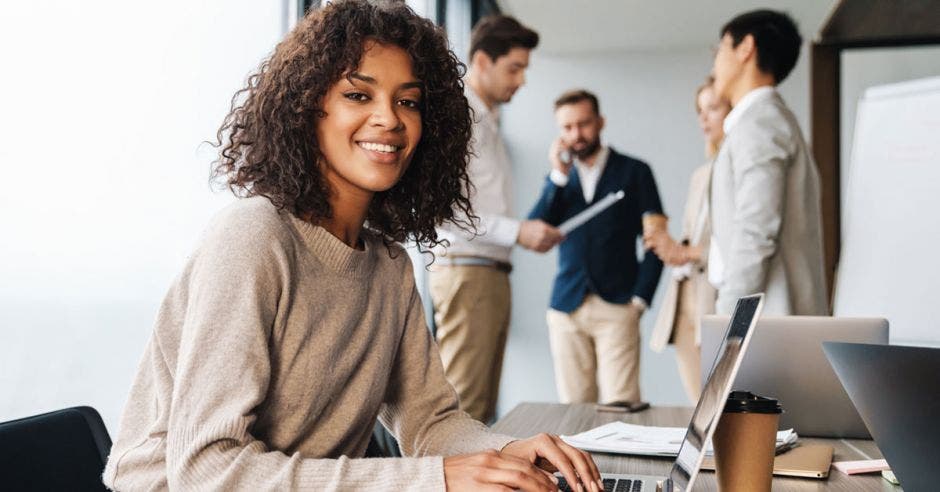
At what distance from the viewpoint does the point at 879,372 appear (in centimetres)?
85

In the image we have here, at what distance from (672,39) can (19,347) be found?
5600 millimetres

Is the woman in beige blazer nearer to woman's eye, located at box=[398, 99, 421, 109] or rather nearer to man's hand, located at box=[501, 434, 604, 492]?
woman's eye, located at box=[398, 99, 421, 109]

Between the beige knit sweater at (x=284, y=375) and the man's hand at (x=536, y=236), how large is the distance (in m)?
1.57

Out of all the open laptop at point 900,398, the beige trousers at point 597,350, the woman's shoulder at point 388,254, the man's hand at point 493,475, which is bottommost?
the beige trousers at point 597,350

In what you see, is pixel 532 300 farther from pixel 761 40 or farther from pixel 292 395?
pixel 292 395

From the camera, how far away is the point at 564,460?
3.55 feet

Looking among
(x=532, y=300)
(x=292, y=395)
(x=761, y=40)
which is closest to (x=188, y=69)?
(x=292, y=395)

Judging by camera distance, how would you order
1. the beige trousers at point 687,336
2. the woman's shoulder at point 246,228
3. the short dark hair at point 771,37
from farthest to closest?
the beige trousers at point 687,336, the short dark hair at point 771,37, the woman's shoulder at point 246,228

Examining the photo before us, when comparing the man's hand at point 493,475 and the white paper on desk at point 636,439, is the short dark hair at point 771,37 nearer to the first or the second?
the white paper on desk at point 636,439

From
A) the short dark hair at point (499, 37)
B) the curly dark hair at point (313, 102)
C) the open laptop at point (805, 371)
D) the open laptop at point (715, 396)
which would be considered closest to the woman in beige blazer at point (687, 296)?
the short dark hair at point (499, 37)

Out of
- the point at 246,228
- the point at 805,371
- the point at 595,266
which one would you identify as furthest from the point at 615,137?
the point at 246,228

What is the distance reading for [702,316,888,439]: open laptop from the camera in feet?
5.07

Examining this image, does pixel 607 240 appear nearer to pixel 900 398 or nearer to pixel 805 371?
pixel 805 371

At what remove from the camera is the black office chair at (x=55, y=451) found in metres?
0.98
